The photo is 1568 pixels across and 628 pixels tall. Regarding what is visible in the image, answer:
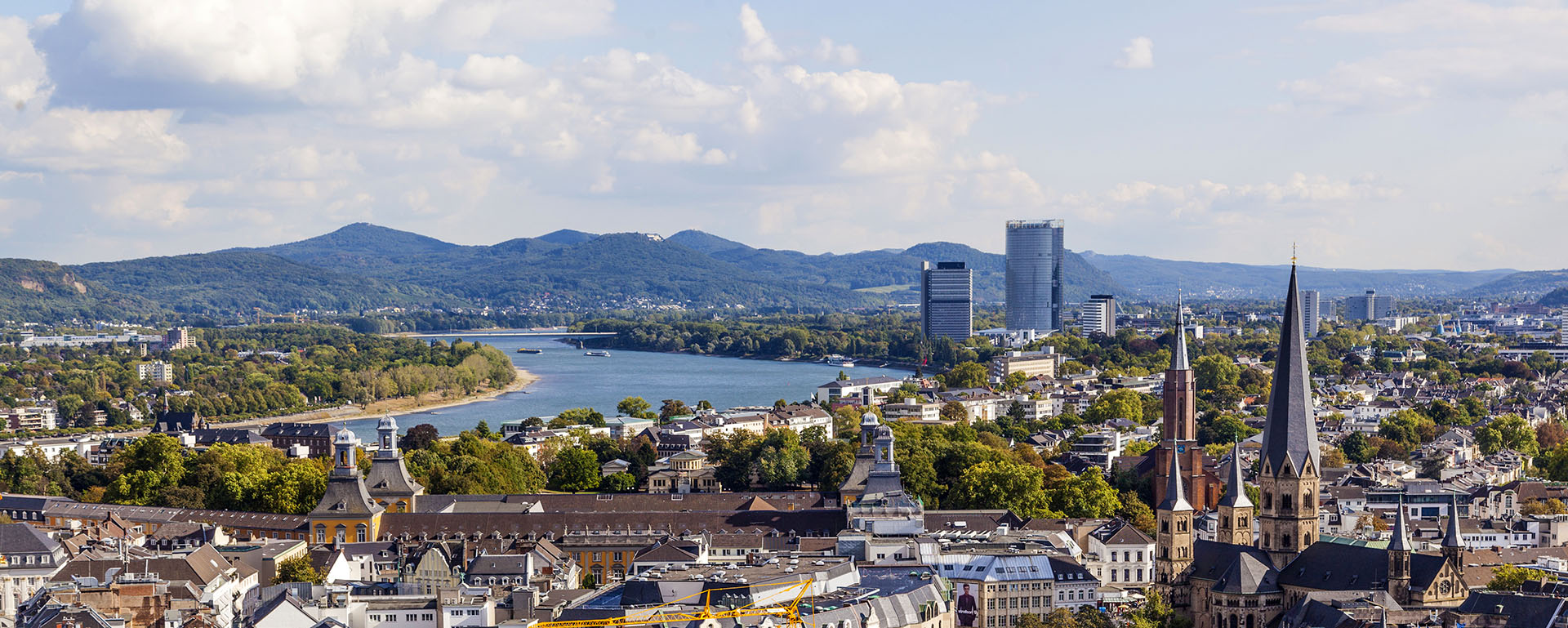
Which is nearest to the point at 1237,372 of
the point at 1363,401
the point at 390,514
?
the point at 1363,401

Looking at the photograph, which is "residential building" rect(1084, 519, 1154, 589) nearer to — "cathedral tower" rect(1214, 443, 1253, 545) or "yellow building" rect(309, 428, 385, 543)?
"cathedral tower" rect(1214, 443, 1253, 545)

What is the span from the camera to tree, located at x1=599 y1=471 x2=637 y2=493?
57.1 metres

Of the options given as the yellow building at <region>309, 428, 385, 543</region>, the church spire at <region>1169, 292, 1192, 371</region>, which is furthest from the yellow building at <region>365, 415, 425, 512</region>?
the church spire at <region>1169, 292, 1192, 371</region>

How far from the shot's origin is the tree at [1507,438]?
223 feet

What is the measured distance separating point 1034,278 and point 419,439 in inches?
5307

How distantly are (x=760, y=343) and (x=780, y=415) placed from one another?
81479 mm

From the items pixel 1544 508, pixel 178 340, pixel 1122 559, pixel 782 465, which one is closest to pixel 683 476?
pixel 782 465

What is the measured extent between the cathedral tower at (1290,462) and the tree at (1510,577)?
3427 millimetres

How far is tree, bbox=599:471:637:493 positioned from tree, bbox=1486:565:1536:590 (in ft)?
92.1

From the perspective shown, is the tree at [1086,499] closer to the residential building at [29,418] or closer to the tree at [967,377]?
the tree at [967,377]

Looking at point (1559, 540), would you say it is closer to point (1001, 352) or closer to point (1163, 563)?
point (1163, 563)

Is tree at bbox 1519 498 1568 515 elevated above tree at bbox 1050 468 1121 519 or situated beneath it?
situated beneath

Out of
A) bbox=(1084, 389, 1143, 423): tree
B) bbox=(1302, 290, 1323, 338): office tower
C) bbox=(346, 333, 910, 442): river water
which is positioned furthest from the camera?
bbox=(1302, 290, 1323, 338): office tower

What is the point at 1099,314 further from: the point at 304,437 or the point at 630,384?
the point at 304,437
